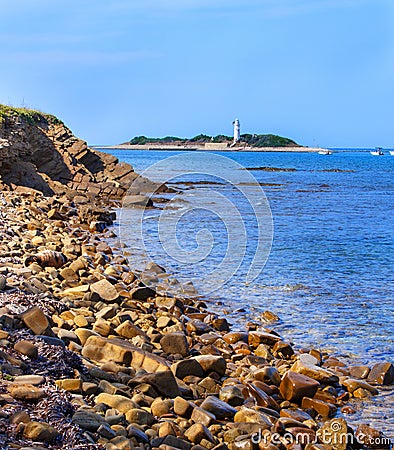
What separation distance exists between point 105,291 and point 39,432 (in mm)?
4528

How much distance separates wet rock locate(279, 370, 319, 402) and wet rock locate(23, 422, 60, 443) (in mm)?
2803

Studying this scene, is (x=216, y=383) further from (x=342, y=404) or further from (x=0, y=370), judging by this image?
(x=0, y=370)

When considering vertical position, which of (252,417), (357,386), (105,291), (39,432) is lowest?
(357,386)

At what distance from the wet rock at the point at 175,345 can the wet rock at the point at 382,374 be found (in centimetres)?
197

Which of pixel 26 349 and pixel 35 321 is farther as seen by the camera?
pixel 35 321

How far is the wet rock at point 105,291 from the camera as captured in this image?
7.64 metres

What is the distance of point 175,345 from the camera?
6316mm

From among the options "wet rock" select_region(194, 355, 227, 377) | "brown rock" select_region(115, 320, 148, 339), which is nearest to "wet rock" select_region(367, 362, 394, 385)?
"wet rock" select_region(194, 355, 227, 377)

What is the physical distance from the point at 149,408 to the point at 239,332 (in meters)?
3.21

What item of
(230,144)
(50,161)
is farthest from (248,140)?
(50,161)

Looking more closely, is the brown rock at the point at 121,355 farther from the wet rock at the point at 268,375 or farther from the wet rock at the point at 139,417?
the wet rock at the point at 268,375

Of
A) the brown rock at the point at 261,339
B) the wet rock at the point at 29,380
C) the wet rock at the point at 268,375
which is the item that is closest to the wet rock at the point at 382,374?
the wet rock at the point at 268,375

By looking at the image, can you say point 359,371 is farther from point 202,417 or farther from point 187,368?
point 202,417

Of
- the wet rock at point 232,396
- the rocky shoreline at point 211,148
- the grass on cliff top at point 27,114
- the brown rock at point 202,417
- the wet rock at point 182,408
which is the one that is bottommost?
the wet rock at point 232,396
